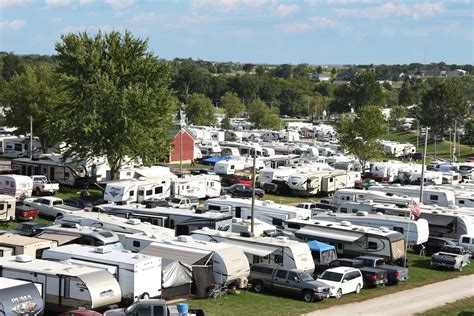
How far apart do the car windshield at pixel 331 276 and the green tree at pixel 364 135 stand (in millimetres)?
33337

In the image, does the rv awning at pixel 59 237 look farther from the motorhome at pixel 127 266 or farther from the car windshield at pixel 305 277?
the car windshield at pixel 305 277

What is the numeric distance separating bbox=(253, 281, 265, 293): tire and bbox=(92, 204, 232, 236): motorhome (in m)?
5.68

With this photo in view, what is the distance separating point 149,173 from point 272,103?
9705 cm

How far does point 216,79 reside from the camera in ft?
486

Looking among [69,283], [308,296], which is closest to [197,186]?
[308,296]

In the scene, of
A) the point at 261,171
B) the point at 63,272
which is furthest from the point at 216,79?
the point at 63,272

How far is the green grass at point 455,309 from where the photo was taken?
20.1 meters

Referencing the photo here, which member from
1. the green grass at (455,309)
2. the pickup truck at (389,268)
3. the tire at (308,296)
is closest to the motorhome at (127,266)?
the tire at (308,296)

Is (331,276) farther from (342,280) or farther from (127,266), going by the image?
(127,266)

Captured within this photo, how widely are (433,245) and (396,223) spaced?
185cm

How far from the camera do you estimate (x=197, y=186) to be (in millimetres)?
38562

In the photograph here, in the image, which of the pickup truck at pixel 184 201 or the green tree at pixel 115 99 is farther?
the green tree at pixel 115 99

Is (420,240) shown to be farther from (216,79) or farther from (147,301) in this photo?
(216,79)

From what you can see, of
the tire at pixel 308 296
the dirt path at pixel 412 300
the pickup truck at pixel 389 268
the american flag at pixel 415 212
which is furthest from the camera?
the american flag at pixel 415 212
